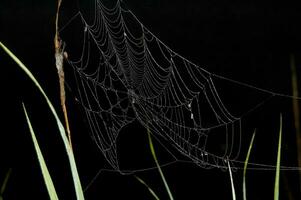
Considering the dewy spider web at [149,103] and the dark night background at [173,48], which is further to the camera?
the dark night background at [173,48]

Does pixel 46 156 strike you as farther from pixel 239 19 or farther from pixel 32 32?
pixel 239 19

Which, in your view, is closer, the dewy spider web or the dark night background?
the dewy spider web

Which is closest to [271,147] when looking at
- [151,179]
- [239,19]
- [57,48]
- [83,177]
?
→ [151,179]

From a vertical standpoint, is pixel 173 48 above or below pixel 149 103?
above
